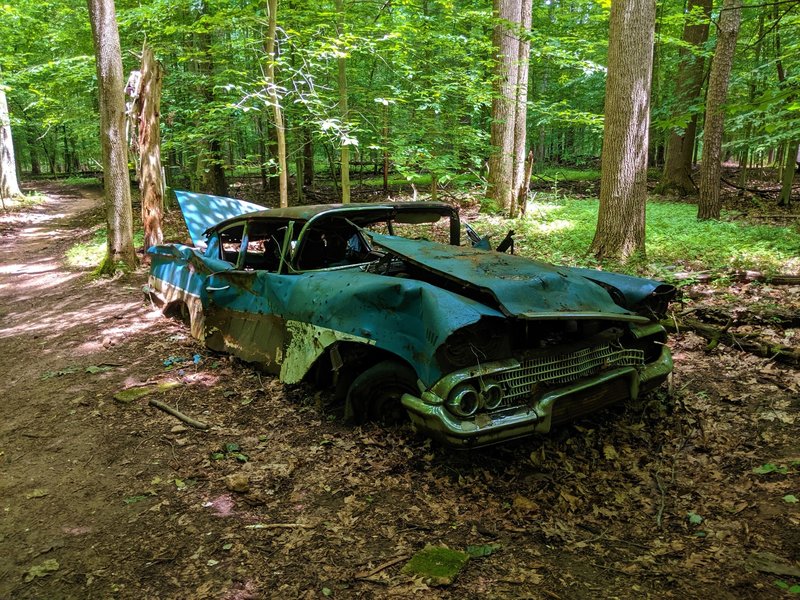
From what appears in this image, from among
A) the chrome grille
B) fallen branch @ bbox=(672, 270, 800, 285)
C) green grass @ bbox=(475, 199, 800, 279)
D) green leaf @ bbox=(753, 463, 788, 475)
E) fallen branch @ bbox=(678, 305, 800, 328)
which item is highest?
green grass @ bbox=(475, 199, 800, 279)

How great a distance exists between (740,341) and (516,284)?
9.48 feet

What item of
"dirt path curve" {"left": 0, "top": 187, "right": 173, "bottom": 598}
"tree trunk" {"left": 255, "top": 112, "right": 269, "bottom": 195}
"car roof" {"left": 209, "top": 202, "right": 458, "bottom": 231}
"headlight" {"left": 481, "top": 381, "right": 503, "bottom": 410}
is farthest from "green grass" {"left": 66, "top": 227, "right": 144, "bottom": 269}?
"headlight" {"left": 481, "top": 381, "right": 503, "bottom": 410}

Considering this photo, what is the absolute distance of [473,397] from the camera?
2.82 m

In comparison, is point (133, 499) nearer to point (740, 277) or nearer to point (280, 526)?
point (280, 526)

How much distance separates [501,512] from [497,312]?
44.2 inches

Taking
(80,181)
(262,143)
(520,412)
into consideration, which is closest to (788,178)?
(520,412)

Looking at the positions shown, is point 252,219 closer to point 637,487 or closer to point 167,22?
point 637,487

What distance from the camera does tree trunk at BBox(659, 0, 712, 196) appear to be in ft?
43.4

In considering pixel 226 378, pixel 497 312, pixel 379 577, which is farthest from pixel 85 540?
pixel 497 312

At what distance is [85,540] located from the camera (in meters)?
2.68

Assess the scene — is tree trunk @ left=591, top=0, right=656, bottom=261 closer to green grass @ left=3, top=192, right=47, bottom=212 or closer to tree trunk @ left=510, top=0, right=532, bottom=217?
tree trunk @ left=510, top=0, right=532, bottom=217

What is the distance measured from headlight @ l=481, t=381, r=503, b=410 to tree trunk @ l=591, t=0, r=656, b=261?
5404mm

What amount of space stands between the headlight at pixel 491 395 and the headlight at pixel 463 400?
0.06 m

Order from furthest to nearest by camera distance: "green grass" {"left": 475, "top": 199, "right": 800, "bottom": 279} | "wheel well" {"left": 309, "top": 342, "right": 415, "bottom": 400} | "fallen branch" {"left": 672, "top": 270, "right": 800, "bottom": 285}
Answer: "green grass" {"left": 475, "top": 199, "right": 800, "bottom": 279} → "fallen branch" {"left": 672, "top": 270, "right": 800, "bottom": 285} → "wheel well" {"left": 309, "top": 342, "right": 415, "bottom": 400}
